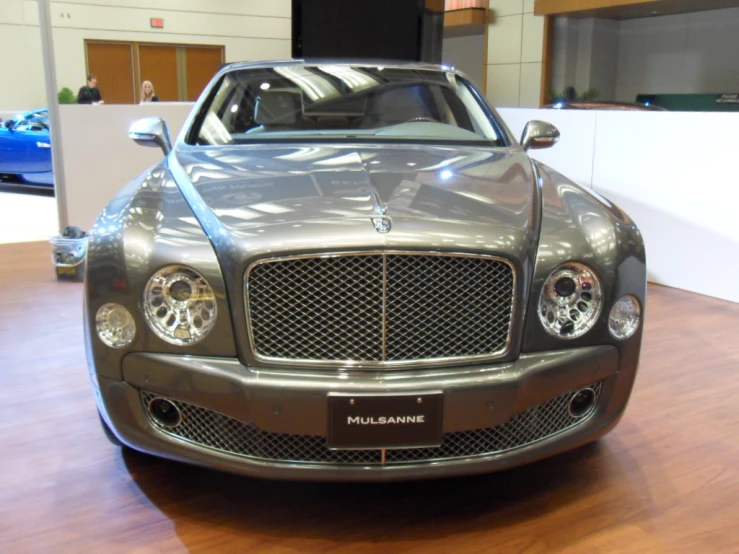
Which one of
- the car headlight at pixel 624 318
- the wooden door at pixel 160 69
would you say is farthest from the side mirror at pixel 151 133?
the wooden door at pixel 160 69

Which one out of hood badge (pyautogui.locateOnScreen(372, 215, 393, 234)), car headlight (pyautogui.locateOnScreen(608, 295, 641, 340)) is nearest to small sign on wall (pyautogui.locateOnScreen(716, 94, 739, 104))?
car headlight (pyautogui.locateOnScreen(608, 295, 641, 340))

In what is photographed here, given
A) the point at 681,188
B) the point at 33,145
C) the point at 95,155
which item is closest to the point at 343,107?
the point at 681,188

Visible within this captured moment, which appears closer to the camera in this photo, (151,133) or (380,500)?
(380,500)

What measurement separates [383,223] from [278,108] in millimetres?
1337

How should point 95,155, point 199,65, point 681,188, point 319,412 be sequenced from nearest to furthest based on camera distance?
point 319,412 → point 681,188 → point 95,155 → point 199,65

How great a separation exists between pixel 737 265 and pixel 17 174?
816 centimetres

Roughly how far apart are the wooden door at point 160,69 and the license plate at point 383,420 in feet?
39.4

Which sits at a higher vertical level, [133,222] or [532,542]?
[133,222]

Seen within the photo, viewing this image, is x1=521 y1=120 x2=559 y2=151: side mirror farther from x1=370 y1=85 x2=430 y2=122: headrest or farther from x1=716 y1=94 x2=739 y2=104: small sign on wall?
x1=716 y1=94 x2=739 y2=104: small sign on wall

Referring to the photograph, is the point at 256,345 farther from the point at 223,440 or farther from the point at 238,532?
the point at 238,532

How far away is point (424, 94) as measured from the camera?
324 cm

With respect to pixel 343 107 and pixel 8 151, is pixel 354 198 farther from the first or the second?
pixel 8 151

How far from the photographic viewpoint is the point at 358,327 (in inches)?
74.3

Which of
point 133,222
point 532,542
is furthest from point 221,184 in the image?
point 532,542
